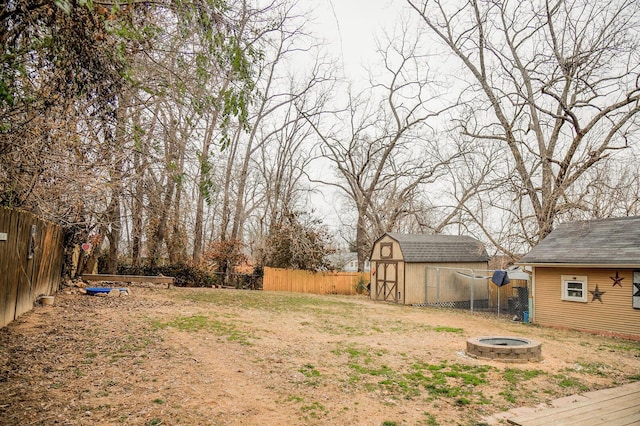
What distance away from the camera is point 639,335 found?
10.9 meters

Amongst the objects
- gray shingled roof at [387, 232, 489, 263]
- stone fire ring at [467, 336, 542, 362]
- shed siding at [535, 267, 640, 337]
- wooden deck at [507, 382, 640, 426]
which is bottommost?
wooden deck at [507, 382, 640, 426]

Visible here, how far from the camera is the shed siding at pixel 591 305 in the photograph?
439 inches

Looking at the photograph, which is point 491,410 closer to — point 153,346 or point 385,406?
point 385,406

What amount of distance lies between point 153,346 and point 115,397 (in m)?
Result: 2.27

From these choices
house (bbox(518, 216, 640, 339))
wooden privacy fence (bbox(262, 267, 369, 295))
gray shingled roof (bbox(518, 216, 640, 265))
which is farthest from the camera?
wooden privacy fence (bbox(262, 267, 369, 295))

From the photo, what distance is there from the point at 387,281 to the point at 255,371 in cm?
1367

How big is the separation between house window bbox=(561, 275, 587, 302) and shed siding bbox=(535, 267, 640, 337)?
0.38ft

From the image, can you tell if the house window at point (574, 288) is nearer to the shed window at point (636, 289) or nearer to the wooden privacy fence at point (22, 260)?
the shed window at point (636, 289)

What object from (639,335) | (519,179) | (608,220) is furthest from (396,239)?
(639,335)

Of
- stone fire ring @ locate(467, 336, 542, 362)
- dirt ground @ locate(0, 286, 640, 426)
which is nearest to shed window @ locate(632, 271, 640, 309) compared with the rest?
dirt ground @ locate(0, 286, 640, 426)

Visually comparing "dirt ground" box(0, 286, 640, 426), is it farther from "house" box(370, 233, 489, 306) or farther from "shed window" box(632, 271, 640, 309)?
"house" box(370, 233, 489, 306)

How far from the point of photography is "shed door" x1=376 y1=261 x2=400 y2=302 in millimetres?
18719

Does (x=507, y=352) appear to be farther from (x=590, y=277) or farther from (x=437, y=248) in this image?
(x=437, y=248)

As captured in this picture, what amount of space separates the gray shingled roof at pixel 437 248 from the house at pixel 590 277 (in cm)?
440
